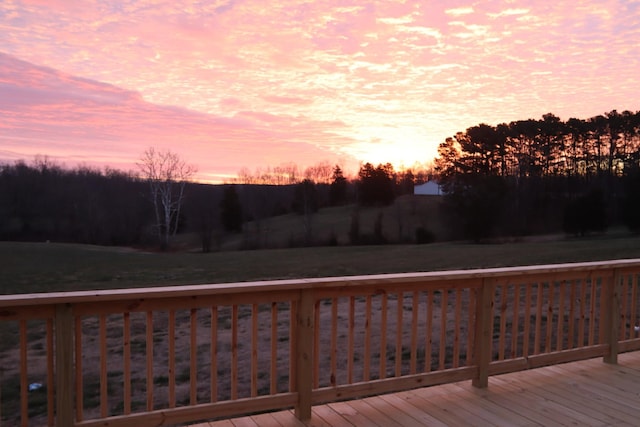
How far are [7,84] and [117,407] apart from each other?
1310cm

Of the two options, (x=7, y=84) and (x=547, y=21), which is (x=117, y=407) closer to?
(x=547, y=21)

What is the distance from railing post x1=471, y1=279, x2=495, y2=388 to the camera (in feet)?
11.3

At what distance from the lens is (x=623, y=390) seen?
357 centimetres

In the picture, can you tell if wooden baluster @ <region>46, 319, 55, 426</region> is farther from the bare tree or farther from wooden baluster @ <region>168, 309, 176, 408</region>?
the bare tree

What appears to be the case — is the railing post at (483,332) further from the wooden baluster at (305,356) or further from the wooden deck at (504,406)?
the wooden baluster at (305,356)

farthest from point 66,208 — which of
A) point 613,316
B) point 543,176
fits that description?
point 613,316

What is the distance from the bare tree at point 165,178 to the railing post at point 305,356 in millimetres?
43298

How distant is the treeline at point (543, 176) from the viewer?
35031mm

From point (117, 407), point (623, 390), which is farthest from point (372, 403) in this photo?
point (117, 407)

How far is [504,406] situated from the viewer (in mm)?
3230

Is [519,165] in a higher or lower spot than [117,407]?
higher

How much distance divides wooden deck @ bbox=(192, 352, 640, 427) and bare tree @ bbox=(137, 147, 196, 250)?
43.2 meters

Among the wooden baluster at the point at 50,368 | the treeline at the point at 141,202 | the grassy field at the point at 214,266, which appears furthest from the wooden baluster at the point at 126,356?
the treeline at the point at 141,202

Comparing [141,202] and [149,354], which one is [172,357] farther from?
[141,202]
